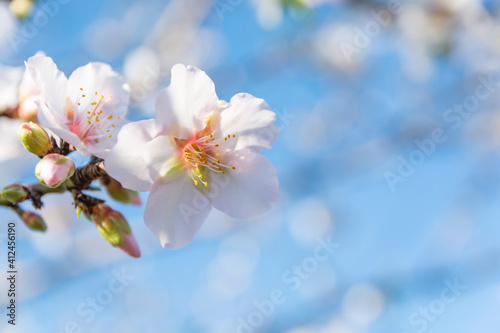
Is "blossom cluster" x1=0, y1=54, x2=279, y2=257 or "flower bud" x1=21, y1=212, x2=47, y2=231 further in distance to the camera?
"flower bud" x1=21, y1=212, x2=47, y2=231

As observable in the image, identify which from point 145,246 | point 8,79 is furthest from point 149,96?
point 8,79

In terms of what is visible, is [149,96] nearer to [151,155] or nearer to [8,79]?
[8,79]

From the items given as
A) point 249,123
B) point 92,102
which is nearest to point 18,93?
point 92,102

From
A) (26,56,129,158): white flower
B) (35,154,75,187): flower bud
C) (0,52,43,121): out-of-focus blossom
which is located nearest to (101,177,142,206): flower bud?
(26,56,129,158): white flower

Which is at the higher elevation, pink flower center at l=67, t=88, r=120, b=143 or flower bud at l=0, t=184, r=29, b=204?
pink flower center at l=67, t=88, r=120, b=143

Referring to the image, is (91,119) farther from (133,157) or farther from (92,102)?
(133,157)

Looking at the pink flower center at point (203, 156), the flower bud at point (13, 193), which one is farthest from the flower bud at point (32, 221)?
the pink flower center at point (203, 156)

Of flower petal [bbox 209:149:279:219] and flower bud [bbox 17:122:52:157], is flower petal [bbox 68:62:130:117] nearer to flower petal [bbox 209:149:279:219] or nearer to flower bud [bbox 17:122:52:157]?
flower bud [bbox 17:122:52:157]
